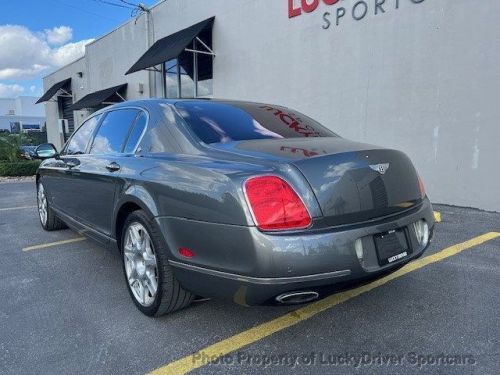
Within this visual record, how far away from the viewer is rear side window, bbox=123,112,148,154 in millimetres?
3117

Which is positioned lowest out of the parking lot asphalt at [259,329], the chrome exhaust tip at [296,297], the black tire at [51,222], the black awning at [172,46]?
the parking lot asphalt at [259,329]

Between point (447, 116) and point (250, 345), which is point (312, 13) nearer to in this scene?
point (447, 116)

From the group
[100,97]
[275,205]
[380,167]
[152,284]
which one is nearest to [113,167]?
[152,284]

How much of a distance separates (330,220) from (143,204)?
1.28 m

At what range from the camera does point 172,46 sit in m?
11.5

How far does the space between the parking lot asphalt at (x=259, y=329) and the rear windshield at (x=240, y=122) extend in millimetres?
1270

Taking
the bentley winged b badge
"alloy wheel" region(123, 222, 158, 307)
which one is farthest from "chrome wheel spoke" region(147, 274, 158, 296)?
the bentley winged b badge

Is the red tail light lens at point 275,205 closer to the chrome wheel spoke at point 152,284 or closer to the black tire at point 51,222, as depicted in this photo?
the chrome wheel spoke at point 152,284

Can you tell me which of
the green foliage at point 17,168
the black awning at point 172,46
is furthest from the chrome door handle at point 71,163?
the green foliage at point 17,168

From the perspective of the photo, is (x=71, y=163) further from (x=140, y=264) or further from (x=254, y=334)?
(x=254, y=334)

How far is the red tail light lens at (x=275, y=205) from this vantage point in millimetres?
2090

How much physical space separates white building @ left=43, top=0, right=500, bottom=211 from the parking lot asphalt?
3060 mm

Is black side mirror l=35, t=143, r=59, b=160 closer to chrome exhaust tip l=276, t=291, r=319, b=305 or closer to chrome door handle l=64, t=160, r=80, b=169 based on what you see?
chrome door handle l=64, t=160, r=80, b=169

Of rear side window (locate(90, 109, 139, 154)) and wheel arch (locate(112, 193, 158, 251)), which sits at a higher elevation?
rear side window (locate(90, 109, 139, 154))
